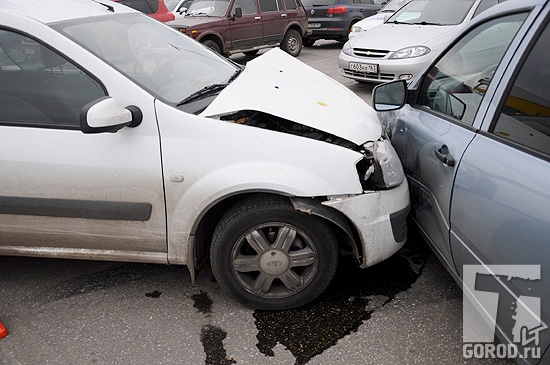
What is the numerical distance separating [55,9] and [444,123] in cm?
220

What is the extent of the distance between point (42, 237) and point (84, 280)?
490 millimetres

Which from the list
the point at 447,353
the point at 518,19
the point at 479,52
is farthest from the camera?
the point at 479,52

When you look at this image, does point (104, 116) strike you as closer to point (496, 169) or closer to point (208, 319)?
point (208, 319)

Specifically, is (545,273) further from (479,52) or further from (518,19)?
(479,52)

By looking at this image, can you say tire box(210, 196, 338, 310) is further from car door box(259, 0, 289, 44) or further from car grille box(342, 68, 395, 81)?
car door box(259, 0, 289, 44)

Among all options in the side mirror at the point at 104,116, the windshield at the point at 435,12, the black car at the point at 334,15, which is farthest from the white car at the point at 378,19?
the side mirror at the point at 104,116

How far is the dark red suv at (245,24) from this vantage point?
10570 mm

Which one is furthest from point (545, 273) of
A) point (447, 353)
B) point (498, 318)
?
point (447, 353)

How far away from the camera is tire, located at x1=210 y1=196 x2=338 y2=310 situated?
8.52 ft

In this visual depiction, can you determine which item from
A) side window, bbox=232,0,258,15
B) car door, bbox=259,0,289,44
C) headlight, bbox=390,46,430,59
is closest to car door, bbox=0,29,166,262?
headlight, bbox=390,46,430,59

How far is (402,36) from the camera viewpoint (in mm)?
7504

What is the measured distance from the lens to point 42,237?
2766 millimetres

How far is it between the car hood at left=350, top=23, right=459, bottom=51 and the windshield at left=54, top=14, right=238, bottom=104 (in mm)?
4341

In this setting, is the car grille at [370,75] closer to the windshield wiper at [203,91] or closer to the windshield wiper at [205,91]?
the windshield wiper at [205,91]
